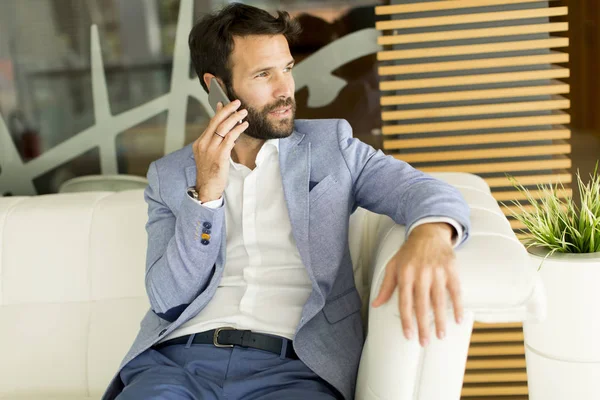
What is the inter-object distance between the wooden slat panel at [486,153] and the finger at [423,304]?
170 cm

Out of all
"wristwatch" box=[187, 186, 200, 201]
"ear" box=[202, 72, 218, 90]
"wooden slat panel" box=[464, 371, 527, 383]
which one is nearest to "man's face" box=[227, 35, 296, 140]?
"ear" box=[202, 72, 218, 90]

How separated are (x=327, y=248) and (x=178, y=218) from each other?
0.43 m

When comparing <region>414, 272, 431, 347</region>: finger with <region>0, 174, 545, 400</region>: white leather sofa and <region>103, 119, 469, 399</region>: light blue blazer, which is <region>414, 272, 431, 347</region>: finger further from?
<region>0, 174, 545, 400</region>: white leather sofa

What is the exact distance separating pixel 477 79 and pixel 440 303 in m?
1.83

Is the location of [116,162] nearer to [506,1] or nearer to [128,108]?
[128,108]

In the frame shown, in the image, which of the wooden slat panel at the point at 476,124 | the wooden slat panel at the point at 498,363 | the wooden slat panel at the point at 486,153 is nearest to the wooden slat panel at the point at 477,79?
the wooden slat panel at the point at 476,124

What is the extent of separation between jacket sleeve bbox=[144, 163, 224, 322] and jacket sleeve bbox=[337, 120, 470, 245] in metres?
0.42

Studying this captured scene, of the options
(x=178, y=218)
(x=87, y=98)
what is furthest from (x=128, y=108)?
(x=178, y=218)

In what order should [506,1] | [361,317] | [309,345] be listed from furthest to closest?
[506,1] → [361,317] → [309,345]

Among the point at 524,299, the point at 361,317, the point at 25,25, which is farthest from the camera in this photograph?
the point at 25,25

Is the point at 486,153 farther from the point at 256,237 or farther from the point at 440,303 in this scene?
the point at 440,303

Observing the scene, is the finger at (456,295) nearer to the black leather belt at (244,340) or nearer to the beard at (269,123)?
the black leather belt at (244,340)

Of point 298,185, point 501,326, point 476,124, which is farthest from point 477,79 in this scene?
point 298,185

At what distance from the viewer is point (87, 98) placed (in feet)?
12.4
